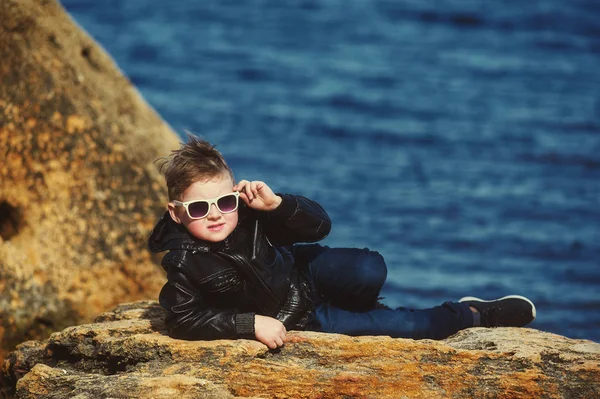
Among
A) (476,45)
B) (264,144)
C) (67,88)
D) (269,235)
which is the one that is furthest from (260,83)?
(269,235)

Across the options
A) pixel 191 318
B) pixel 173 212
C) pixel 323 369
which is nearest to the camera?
pixel 323 369

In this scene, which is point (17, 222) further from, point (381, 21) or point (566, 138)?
point (381, 21)

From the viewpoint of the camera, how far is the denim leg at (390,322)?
505cm

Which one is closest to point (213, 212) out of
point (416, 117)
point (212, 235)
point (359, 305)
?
point (212, 235)

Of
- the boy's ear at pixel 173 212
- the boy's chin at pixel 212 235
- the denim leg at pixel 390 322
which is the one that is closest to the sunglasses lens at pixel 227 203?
the boy's chin at pixel 212 235


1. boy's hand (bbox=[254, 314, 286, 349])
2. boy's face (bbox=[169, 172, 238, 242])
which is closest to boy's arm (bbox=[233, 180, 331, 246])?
boy's face (bbox=[169, 172, 238, 242])

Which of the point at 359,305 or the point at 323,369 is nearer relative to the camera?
the point at 323,369

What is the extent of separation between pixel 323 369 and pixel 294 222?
32.7 inches

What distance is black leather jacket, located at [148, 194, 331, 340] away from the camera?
4621 millimetres

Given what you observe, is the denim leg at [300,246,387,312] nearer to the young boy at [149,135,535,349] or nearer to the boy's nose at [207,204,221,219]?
the young boy at [149,135,535,349]

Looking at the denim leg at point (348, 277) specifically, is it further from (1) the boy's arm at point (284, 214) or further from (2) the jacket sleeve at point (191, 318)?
(2) the jacket sleeve at point (191, 318)

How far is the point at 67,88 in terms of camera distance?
6.34 m

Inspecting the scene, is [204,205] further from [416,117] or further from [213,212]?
[416,117]

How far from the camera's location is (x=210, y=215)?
4.62 meters
